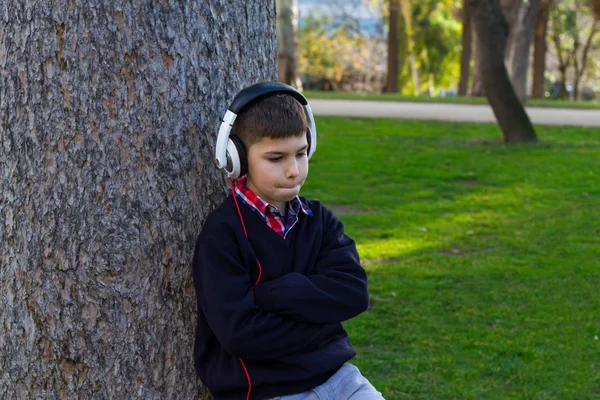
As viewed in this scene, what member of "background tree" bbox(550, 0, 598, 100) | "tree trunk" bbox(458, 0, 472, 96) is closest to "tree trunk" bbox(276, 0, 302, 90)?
"tree trunk" bbox(458, 0, 472, 96)

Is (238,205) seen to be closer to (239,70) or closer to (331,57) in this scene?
(239,70)

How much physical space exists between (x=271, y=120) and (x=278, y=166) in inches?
5.6

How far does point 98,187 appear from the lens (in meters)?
2.68

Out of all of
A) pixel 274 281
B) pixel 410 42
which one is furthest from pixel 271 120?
pixel 410 42

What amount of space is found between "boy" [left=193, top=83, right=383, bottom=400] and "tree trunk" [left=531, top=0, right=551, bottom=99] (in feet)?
96.0

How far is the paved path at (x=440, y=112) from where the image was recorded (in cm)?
1556

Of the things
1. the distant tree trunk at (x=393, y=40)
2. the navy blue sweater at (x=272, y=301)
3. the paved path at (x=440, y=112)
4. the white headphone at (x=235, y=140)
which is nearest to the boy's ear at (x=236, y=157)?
the white headphone at (x=235, y=140)

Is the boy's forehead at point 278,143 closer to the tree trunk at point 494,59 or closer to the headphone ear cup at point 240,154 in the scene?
the headphone ear cup at point 240,154

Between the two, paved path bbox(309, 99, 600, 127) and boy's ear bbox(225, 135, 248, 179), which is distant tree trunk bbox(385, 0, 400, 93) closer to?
paved path bbox(309, 99, 600, 127)

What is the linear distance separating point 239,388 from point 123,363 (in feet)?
1.34

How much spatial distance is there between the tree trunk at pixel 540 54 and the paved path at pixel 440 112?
1241cm

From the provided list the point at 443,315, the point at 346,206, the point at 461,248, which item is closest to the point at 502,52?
the point at 346,206

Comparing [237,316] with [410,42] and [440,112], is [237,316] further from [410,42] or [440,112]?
[410,42]

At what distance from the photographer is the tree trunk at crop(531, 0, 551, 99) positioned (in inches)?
1211
